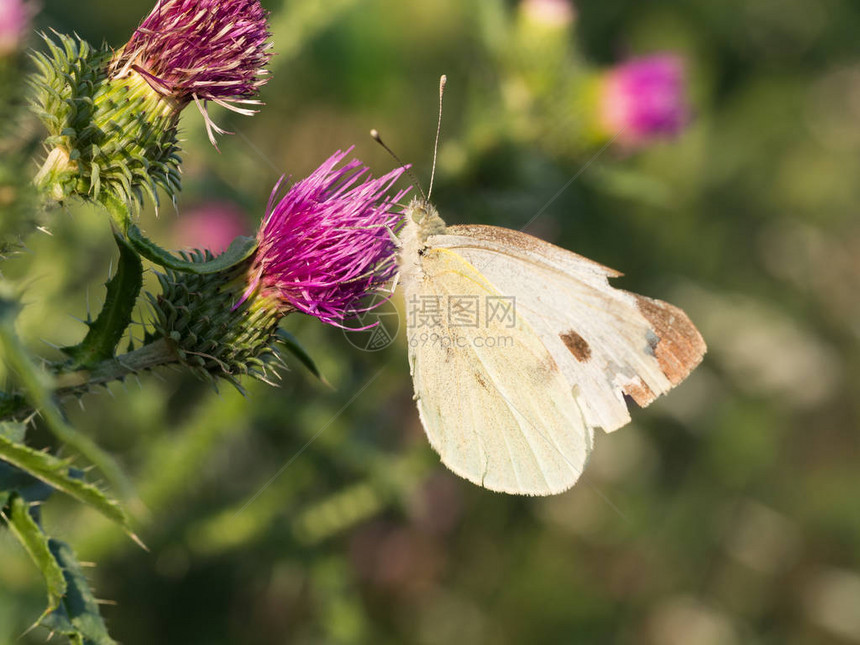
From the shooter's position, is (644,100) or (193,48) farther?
(644,100)

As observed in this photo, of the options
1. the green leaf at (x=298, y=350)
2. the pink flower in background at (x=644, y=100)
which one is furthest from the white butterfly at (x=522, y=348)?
the pink flower in background at (x=644, y=100)

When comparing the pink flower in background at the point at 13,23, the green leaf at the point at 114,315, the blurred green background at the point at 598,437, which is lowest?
the blurred green background at the point at 598,437

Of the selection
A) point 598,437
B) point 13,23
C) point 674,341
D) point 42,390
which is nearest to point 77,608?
point 42,390

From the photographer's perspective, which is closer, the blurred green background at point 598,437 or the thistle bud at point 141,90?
the thistle bud at point 141,90

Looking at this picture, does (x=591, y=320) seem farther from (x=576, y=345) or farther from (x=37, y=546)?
(x=37, y=546)

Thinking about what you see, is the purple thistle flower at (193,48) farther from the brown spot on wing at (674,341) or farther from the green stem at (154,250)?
the brown spot on wing at (674,341)

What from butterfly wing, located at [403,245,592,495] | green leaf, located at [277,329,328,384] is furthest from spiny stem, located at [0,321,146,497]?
butterfly wing, located at [403,245,592,495]

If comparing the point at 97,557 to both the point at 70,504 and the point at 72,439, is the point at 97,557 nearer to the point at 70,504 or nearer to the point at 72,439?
the point at 70,504
